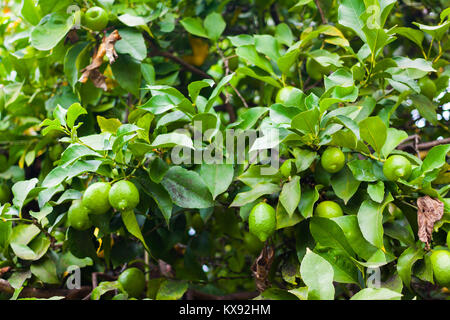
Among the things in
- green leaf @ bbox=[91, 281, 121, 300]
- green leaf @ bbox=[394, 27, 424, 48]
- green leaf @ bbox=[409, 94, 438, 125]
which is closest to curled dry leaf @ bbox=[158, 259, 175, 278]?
green leaf @ bbox=[91, 281, 121, 300]

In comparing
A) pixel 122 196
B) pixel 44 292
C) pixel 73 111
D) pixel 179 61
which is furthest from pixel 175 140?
pixel 179 61

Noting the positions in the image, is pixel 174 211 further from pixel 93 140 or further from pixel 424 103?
pixel 424 103

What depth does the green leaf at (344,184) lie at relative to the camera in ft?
3.53

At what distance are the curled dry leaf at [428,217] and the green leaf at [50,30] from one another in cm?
113

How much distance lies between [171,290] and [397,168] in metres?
0.80

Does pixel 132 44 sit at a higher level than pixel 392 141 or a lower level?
higher

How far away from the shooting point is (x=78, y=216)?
1168 millimetres

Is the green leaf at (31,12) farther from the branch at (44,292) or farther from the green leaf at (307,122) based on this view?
the green leaf at (307,122)

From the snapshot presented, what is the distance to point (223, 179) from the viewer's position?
3.60 ft

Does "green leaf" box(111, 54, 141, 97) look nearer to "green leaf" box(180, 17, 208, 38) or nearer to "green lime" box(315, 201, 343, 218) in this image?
"green leaf" box(180, 17, 208, 38)

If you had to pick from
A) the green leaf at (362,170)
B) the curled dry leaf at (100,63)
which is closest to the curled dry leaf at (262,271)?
the green leaf at (362,170)

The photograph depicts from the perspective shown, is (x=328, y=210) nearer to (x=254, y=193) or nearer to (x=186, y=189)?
(x=254, y=193)
